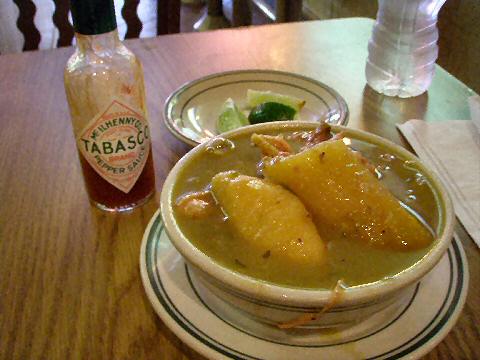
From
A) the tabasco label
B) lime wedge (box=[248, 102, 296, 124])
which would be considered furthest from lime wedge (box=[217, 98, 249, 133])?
the tabasco label

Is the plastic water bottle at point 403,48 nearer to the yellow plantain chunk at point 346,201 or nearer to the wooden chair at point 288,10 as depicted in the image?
the yellow plantain chunk at point 346,201

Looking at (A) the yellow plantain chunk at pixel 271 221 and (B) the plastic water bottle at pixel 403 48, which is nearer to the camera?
(A) the yellow plantain chunk at pixel 271 221

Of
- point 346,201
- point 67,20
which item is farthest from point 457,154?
point 67,20

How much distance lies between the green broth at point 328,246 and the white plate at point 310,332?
80 mm

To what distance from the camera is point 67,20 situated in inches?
73.5

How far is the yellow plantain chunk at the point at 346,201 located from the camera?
611 mm

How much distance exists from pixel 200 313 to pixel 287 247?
0.14 meters

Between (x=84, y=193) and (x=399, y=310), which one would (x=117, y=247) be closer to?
(x=84, y=193)

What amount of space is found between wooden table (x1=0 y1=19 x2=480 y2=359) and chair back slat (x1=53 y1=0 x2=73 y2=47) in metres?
0.40

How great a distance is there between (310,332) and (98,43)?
0.55 metres

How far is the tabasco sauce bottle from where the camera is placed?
80cm

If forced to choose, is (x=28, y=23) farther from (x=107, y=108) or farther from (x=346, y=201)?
(x=346, y=201)

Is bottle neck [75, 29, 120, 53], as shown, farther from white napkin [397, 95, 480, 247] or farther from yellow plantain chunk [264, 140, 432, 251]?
white napkin [397, 95, 480, 247]

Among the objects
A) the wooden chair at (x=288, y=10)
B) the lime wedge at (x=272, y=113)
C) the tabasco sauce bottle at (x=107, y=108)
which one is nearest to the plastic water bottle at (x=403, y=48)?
the lime wedge at (x=272, y=113)
